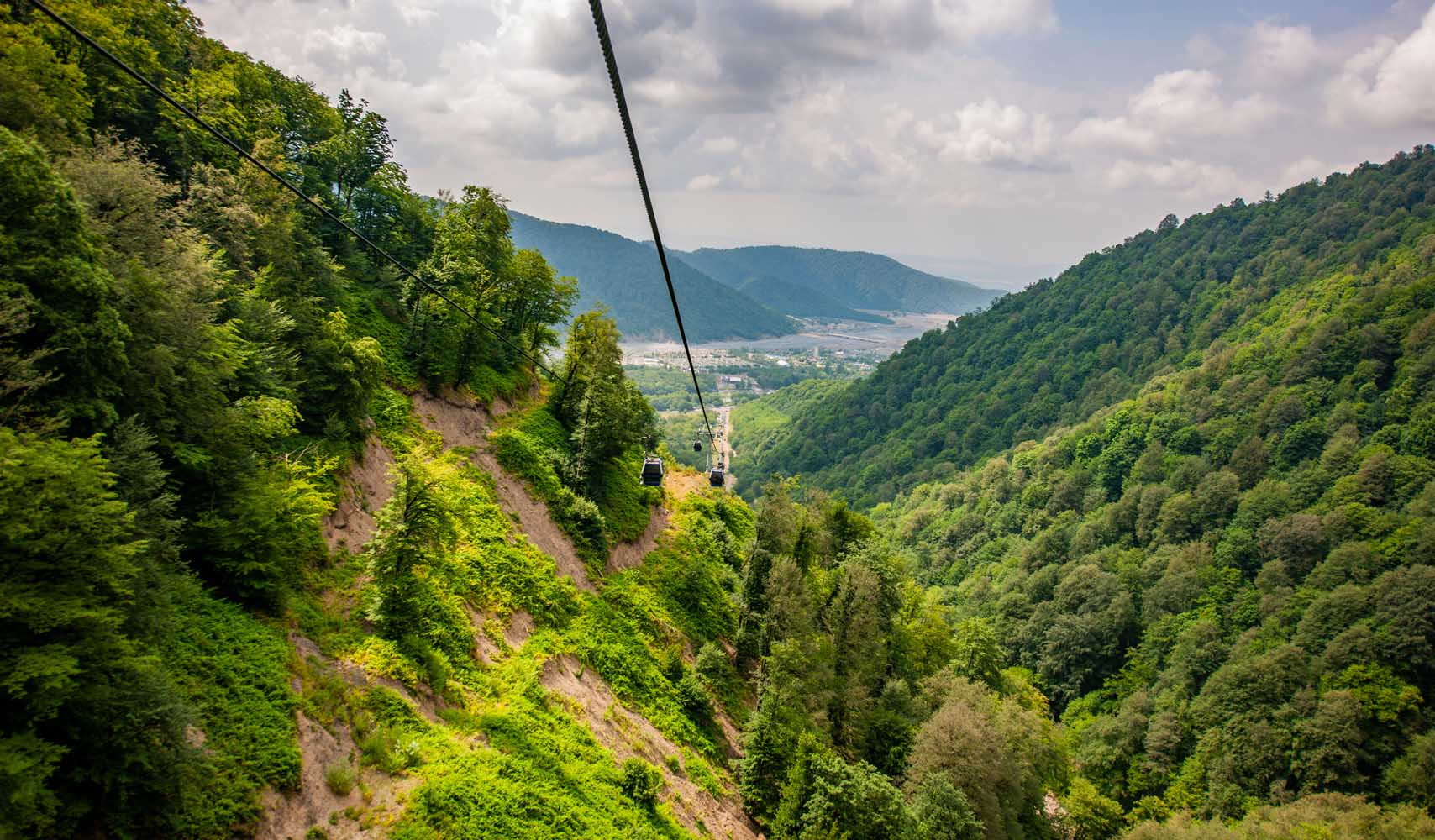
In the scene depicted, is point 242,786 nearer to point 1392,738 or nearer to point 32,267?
point 32,267

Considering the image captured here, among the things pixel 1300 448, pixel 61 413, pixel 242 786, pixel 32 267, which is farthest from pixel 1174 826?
pixel 1300 448

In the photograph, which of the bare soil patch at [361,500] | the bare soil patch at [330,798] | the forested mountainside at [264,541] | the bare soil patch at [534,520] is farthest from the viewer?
the bare soil patch at [534,520]

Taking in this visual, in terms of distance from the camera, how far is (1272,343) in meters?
115

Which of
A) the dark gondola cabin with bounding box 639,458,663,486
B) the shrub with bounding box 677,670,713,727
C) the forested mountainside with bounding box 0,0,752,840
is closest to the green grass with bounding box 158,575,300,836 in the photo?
the forested mountainside with bounding box 0,0,752,840

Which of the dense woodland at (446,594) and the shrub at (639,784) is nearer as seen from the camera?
the dense woodland at (446,594)

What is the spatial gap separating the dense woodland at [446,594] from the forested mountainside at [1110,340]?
258 feet

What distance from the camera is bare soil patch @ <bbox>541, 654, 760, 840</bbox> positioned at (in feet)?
82.0

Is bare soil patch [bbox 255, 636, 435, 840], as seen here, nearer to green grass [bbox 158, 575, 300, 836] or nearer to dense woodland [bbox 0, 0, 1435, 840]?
dense woodland [bbox 0, 0, 1435, 840]

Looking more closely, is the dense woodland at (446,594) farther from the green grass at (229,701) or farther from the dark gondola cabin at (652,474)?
the dark gondola cabin at (652,474)

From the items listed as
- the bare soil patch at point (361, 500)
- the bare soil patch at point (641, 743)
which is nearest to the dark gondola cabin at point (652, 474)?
the bare soil patch at point (641, 743)

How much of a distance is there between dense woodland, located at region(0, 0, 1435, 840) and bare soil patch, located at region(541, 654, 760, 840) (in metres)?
0.41

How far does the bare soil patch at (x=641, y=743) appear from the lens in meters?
25.0

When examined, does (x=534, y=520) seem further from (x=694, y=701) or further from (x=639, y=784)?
(x=639, y=784)

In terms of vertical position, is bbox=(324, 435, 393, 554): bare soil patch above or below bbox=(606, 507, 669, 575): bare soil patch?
above
